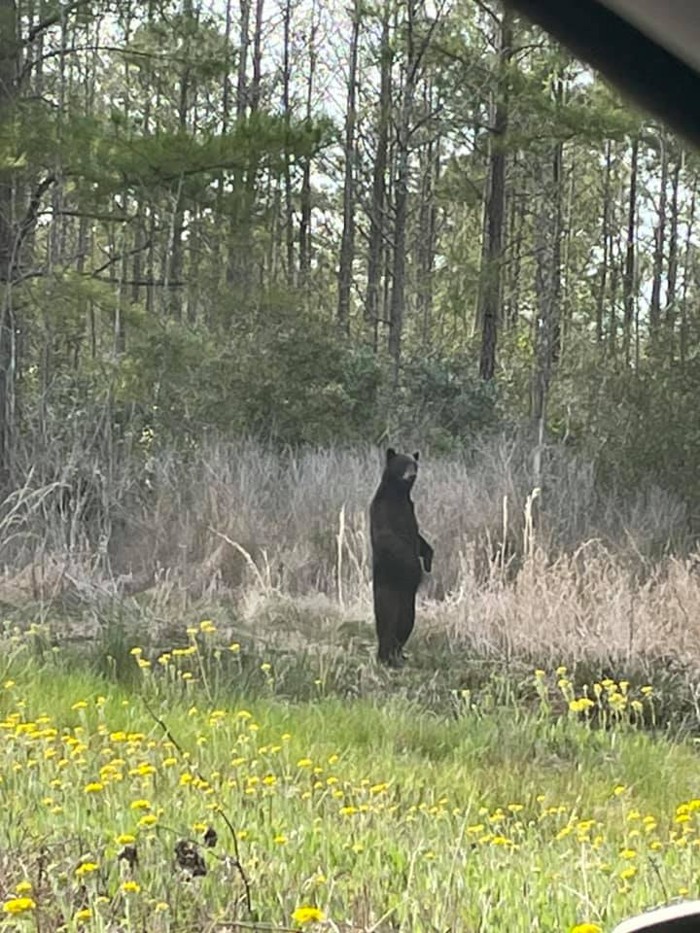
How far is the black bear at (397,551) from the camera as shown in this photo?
72.2 inches

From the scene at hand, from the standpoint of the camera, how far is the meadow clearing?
1.57m

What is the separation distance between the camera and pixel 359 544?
1.85 m

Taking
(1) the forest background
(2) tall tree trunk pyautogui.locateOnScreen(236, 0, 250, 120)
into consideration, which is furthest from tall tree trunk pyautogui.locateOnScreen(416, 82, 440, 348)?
(2) tall tree trunk pyautogui.locateOnScreen(236, 0, 250, 120)

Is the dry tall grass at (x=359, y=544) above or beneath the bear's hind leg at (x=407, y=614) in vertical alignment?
above

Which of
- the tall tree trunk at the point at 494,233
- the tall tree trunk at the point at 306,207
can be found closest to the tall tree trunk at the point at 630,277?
the tall tree trunk at the point at 494,233

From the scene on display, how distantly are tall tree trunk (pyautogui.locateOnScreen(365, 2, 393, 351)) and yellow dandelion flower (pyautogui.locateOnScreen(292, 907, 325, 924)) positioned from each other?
31.5 inches

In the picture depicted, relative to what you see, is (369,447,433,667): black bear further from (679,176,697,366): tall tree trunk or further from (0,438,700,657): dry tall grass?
(679,176,697,366): tall tree trunk

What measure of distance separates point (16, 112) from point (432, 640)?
959 mm

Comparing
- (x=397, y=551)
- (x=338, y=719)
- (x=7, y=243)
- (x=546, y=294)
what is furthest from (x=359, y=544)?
(x=7, y=243)

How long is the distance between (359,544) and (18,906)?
66 centimetres

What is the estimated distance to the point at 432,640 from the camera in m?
1.81

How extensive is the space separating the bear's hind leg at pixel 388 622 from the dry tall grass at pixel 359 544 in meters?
0.02

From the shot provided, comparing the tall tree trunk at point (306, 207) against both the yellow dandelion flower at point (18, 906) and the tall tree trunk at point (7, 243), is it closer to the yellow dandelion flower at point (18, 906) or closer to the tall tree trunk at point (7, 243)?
the tall tree trunk at point (7, 243)

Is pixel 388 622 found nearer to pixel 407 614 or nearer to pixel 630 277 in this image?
pixel 407 614
